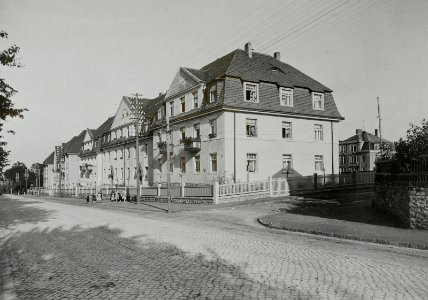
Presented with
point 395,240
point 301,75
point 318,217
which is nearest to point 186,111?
point 301,75

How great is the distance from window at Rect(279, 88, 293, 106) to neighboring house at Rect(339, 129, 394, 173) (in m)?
51.4

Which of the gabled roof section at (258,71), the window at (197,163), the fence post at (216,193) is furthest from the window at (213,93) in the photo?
the fence post at (216,193)

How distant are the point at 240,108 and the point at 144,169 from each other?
2018 cm

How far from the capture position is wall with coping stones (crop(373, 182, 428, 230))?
1174 centimetres

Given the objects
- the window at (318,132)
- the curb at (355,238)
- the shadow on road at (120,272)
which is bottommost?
the curb at (355,238)

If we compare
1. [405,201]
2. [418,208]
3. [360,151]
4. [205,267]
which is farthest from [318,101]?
[360,151]

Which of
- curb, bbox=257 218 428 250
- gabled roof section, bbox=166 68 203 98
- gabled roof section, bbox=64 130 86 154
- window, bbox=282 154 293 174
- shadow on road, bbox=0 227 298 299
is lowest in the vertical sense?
curb, bbox=257 218 428 250

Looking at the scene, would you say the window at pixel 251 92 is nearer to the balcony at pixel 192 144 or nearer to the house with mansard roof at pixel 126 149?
the balcony at pixel 192 144

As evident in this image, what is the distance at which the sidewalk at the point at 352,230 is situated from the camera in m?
10.2

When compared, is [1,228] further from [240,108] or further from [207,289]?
[240,108]

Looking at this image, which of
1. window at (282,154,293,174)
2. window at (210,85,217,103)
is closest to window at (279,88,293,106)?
window at (282,154,293,174)

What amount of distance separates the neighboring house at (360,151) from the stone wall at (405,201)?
67.5 meters

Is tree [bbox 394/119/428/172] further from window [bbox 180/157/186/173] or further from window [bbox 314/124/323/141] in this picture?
window [bbox 180/157/186/173]

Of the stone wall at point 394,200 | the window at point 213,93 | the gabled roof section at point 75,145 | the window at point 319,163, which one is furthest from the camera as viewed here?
the gabled roof section at point 75,145
